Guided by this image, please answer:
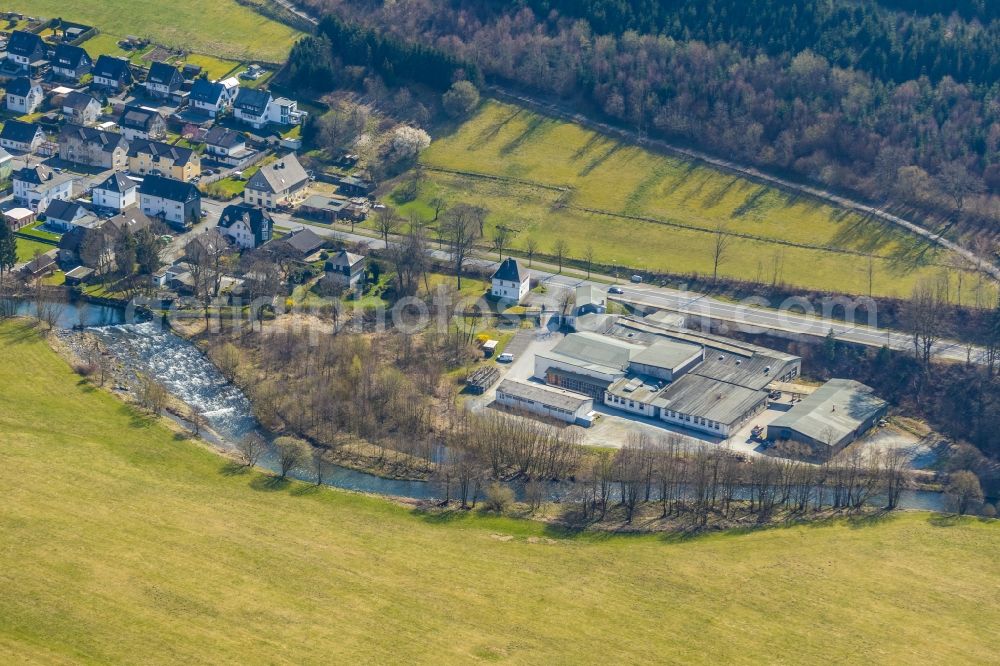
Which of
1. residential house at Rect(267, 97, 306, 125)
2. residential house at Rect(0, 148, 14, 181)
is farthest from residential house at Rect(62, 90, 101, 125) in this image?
residential house at Rect(267, 97, 306, 125)

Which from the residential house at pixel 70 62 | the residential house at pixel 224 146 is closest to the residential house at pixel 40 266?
the residential house at pixel 224 146

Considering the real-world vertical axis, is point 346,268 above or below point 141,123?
below

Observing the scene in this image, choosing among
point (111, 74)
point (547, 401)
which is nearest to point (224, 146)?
point (111, 74)

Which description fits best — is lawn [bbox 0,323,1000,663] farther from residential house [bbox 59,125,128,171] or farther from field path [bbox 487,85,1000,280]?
residential house [bbox 59,125,128,171]

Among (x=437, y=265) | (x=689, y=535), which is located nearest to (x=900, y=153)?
(x=437, y=265)

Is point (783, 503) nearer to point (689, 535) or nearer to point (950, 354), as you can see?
point (689, 535)

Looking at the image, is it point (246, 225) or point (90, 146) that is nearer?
point (246, 225)

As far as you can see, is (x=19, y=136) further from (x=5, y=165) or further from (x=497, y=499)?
(x=497, y=499)

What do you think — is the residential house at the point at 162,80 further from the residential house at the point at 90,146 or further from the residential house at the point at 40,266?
the residential house at the point at 40,266
